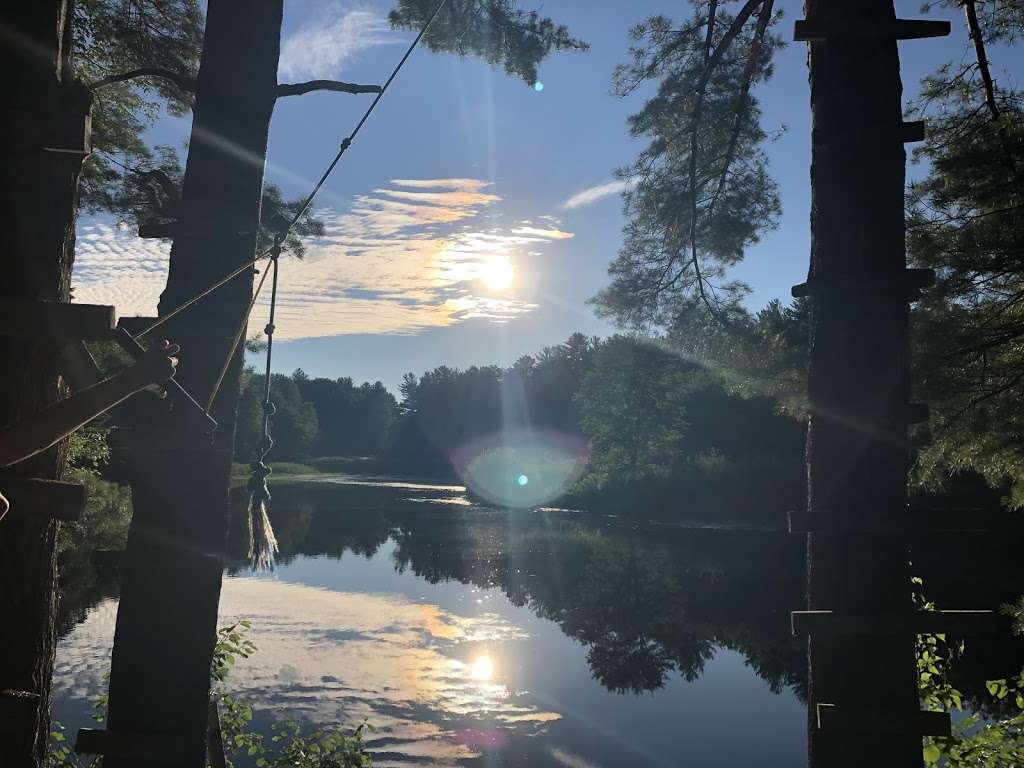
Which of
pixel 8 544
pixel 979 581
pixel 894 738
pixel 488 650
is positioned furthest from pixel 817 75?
pixel 979 581

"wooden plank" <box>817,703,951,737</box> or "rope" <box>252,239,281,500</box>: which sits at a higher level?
"rope" <box>252,239,281,500</box>

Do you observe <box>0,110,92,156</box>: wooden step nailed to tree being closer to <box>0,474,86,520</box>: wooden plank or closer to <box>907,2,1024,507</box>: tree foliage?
<box>0,474,86,520</box>: wooden plank

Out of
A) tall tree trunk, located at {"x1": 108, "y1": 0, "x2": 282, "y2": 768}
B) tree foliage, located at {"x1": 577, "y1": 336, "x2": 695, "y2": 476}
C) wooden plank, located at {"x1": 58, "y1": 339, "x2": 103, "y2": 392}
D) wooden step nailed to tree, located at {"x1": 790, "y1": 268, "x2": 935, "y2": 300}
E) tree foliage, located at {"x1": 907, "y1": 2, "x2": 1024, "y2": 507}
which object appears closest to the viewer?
wooden plank, located at {"x1": 58, "y1": 339, "x2": 103, "y2": 392}

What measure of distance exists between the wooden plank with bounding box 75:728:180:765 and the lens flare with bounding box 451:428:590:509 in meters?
35.4

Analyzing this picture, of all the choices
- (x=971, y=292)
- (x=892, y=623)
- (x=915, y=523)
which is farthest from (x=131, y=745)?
(x=971, y=292)

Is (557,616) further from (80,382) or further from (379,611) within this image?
(80,382)

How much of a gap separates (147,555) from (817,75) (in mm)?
4248

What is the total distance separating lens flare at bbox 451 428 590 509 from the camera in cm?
4472

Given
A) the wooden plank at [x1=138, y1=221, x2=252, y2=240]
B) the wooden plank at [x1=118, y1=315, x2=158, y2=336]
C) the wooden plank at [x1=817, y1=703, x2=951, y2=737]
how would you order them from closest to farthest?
the wooden plank at [x1=817, y1=703, x2=951, y2=737], the wooden plank at [x1=118, y1=315, x2=158, y2=336], the wooden plank at [x1=138, y1=221, x2=252, y2=240]

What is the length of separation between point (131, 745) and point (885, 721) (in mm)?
3583

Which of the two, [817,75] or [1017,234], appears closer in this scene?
[817,75]

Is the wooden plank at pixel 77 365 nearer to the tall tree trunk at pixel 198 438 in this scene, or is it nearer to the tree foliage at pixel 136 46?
the tall tree trunk at pixel 198 438

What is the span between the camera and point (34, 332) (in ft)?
9.52

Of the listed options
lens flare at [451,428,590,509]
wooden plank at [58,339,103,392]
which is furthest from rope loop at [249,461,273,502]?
Result: lens flare at [451,428,590,509]
